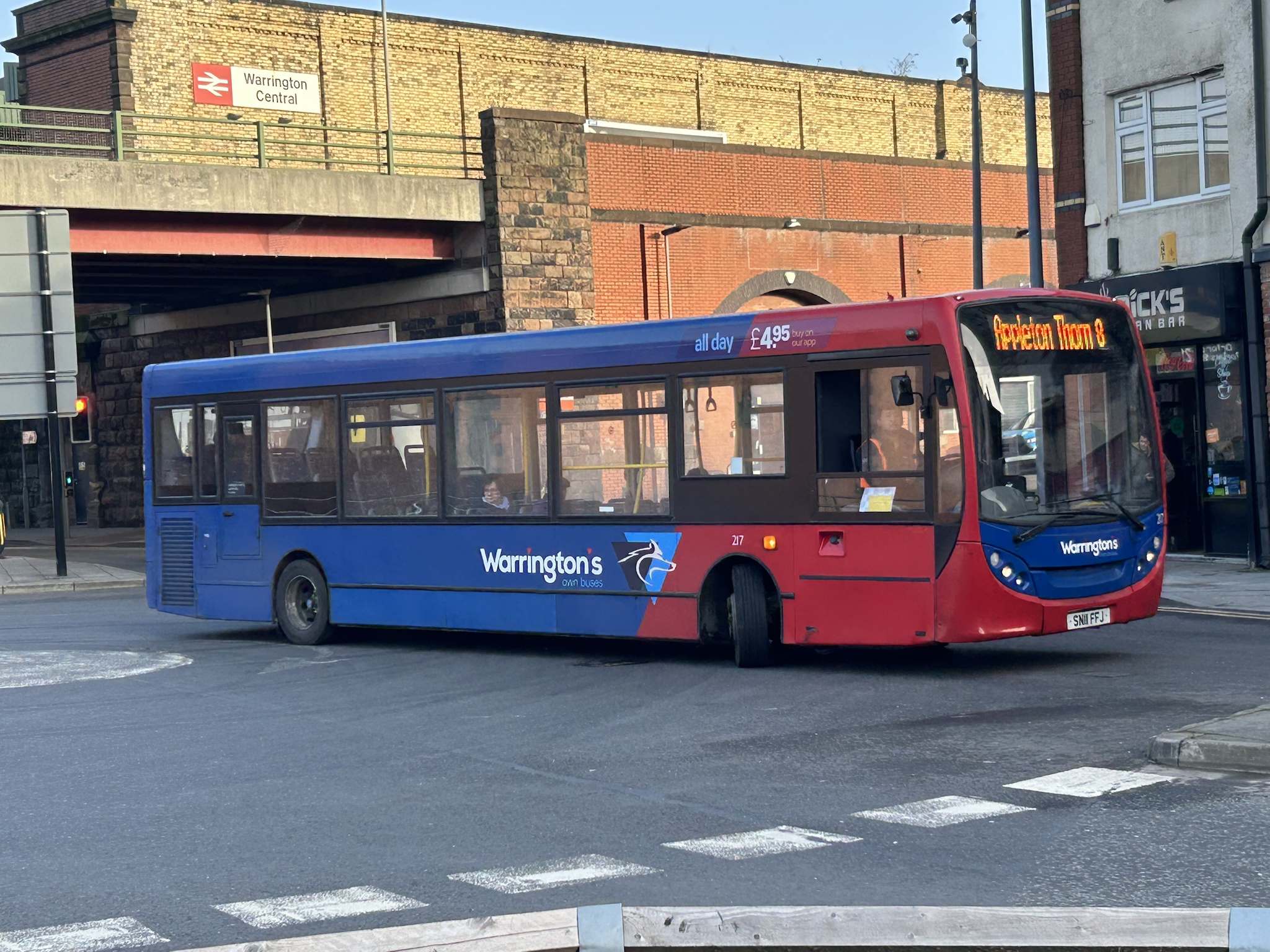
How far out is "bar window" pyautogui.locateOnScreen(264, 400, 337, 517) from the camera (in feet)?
51.4

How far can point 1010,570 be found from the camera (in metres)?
11.5

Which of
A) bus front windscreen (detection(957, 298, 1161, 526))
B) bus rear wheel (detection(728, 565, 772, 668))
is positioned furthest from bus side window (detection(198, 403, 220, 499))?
bus front windscreen (detection(957, 298, 1161, 526))

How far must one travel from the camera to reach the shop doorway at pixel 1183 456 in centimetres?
2116

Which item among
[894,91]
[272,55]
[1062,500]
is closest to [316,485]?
[1062,500]

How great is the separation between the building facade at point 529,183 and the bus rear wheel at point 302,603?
13810 mm

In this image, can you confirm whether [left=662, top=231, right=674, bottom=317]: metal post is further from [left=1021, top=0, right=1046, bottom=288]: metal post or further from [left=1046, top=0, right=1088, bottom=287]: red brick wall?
[left=1046, top=0, right=1088, bottom=287]: red brick wall

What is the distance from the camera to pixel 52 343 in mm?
25781

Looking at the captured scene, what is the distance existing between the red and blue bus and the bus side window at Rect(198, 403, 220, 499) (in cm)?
74

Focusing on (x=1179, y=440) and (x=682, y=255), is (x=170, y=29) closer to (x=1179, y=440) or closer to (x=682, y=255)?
(x=682, y=255)

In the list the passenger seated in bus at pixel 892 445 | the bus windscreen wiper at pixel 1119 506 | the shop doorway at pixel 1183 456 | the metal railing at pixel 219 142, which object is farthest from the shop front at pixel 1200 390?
the metal railing at pixel 219 142

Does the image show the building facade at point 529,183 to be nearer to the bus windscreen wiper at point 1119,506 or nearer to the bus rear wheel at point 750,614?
the bus rear wheel at point 750,614

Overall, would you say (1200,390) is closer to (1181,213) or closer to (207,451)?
(1181,213)

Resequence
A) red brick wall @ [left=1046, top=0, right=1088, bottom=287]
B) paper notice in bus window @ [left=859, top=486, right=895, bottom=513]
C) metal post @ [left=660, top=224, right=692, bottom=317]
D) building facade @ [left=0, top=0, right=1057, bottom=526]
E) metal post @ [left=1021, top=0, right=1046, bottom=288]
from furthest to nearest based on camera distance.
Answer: metal post @ [left=660, top=224, right=692, bottom=317] → building facade @ [left=0, top=0, right=1057, bottom=526] → metal post @ [left=1021, top=0, right=1046, bottom=288] → red brick wall @ [left=1046, top=0, right=1088, bottom=287] → paper notice in bus window @ [left=859, top=486, right=895, bottom=513]

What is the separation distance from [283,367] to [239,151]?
89.7ft
